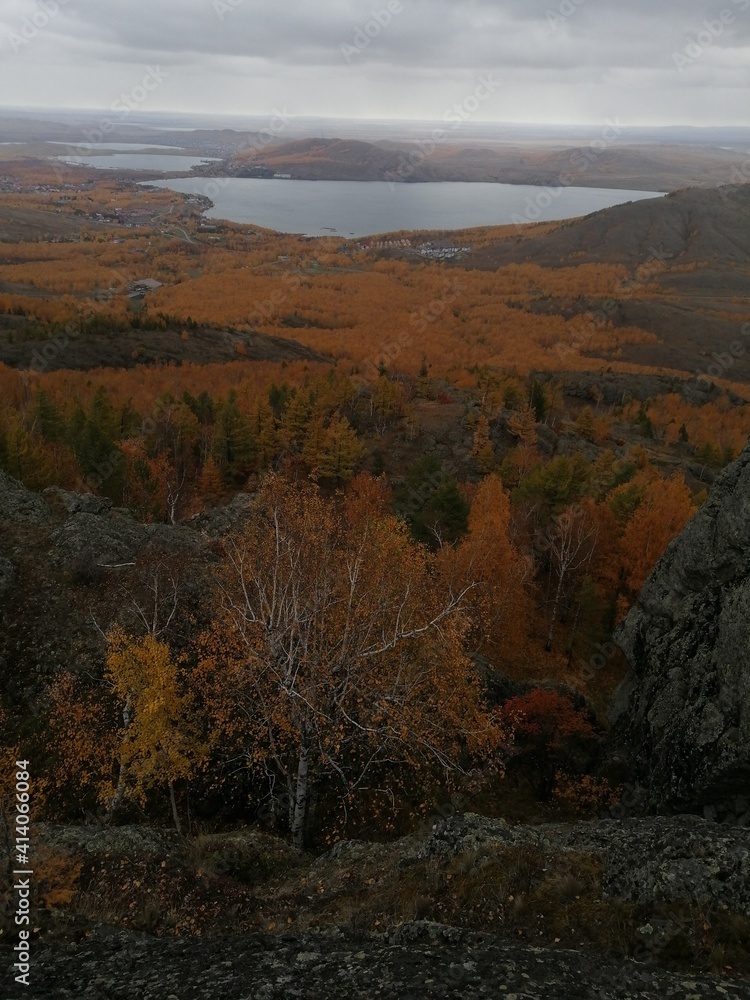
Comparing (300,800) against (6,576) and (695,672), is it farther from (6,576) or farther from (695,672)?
(6,576)

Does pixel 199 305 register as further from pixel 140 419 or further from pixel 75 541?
pixel 75 541

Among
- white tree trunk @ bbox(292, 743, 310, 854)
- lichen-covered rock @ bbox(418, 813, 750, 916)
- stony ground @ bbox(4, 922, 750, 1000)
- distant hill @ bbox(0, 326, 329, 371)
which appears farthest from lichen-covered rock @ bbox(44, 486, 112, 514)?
distant hill @ bbox(0, 326, 329, 371)

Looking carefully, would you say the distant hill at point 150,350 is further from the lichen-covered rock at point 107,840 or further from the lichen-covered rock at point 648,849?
the lichen-covered rock at point 648,849

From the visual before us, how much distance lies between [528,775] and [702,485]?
188 ft

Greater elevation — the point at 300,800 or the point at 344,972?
the point at 344,972

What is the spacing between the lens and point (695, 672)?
18.9 metres

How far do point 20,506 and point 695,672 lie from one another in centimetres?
3177

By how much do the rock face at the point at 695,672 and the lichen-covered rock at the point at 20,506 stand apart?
29140mm

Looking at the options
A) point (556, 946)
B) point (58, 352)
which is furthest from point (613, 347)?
point (556, 946)

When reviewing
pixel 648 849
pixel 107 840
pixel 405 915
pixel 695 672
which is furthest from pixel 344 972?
pixel 695 672

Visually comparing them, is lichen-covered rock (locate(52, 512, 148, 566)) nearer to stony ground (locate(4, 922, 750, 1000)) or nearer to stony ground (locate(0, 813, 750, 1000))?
stony ground (locate(0, 813, 750, 1000))

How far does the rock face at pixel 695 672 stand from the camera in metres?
15.8

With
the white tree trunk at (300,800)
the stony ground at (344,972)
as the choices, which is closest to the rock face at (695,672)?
the stony ground at (344,972)

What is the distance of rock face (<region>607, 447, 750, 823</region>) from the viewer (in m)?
15.8
